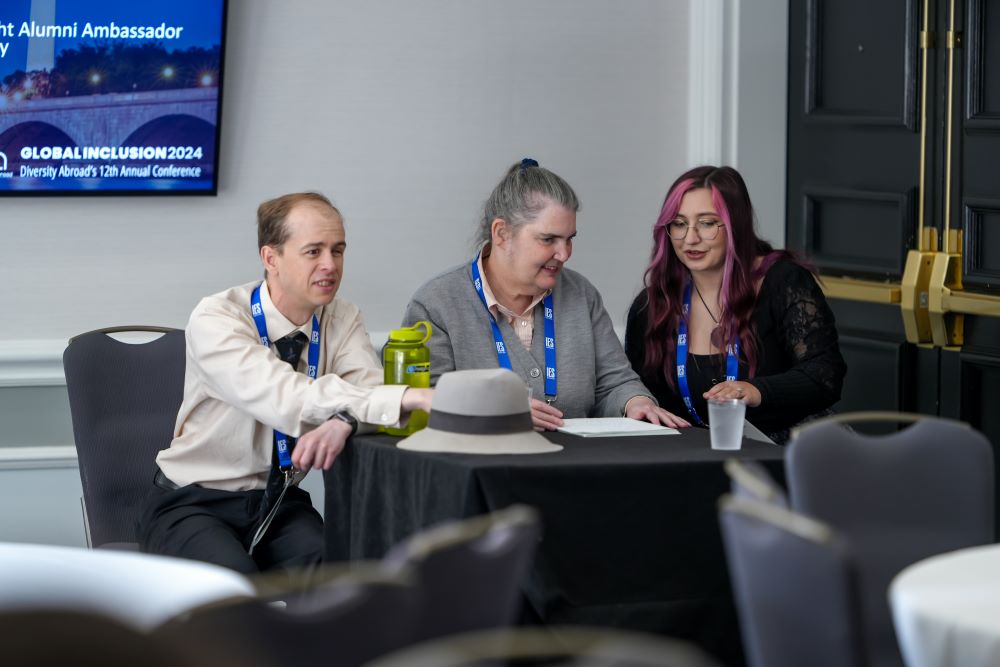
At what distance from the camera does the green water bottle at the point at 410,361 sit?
289cm

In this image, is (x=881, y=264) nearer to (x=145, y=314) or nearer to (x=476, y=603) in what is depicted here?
(x=145, y=314)

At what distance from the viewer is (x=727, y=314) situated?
3.52 meters

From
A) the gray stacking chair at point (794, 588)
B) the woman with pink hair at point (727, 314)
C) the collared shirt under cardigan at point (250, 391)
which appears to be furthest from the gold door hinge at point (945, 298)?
the gray stacking chair at point (794, 588)

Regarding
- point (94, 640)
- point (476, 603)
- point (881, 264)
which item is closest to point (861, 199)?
point (881, 264)

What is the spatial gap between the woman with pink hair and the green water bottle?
85 cm

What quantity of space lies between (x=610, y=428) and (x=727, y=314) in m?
0.77

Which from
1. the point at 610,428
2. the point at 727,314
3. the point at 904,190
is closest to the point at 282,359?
the point at 610,428

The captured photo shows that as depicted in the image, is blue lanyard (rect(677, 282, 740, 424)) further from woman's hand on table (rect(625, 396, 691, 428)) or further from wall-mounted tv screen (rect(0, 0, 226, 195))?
wall-mounted tv screen (rect(0, 0, 226, 195))

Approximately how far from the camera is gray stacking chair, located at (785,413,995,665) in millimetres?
2195

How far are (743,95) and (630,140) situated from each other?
438mm

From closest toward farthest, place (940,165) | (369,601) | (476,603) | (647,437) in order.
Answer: (369,601) → (476,603) → (647,437) → (940,165)

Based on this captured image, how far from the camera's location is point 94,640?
1.11 meters

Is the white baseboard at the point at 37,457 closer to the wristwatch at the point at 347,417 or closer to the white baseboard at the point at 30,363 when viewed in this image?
the white baseboard at the point at 30,363

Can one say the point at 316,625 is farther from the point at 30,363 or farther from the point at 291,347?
the point at 30,363
